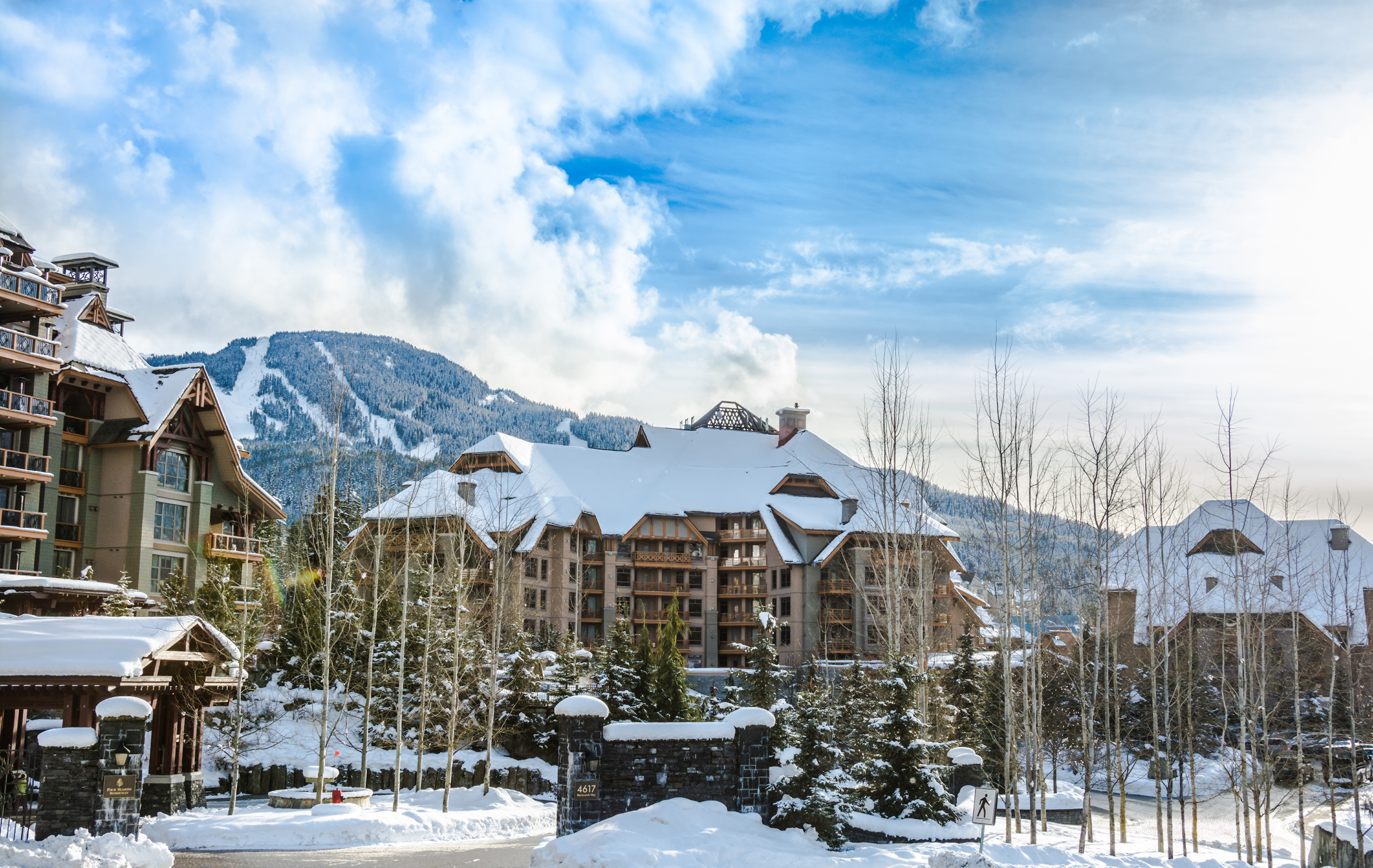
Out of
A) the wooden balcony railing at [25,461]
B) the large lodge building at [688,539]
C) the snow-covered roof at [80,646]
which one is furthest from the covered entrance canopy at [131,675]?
the large lodge building at [688,539]

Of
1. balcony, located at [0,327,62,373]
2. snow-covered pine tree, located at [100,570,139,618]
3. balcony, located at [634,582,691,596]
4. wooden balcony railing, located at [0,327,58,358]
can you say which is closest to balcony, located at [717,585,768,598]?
balcony, located at [634,582,691,596]

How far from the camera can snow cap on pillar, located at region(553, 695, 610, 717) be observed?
65.9ft

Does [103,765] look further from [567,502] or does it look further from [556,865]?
[567,502]

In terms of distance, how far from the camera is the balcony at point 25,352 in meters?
36.8

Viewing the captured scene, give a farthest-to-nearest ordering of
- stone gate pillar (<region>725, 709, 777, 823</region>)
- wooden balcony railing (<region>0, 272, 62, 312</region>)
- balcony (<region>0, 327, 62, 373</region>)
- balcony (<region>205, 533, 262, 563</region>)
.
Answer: balcony (<region>205, 533, 262, 563</region>), wooden balcony railing (<region>0, 272, 62, 312</region>), balcony (<region>0, 327, 62, 373</region>), stone gate pillar (<region>725, 709, 777, 823</region>)

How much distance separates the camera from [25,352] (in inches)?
1474

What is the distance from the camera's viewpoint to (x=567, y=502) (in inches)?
2344

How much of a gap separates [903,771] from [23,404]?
3328 centimetres

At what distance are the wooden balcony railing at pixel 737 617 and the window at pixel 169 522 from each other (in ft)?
101

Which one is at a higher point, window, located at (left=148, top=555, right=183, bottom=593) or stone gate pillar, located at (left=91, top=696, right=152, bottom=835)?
window, located at (left=148, top=555, right=183, bottom=593)

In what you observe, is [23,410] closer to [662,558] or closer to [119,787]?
[119,787]

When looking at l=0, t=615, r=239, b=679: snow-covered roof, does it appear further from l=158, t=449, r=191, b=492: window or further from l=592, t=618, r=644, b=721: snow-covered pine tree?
l=158, t=449, r=191, b=492: window

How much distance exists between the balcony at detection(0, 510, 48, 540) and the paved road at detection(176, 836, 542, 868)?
20.6m

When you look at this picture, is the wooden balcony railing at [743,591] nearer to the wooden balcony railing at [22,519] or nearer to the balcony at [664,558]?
the balcony at [664,558]
